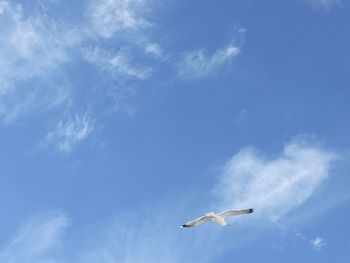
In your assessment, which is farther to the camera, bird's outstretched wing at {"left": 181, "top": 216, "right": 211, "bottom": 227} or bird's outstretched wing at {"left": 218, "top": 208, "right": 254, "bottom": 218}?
bird's outstretched wing at {"left": 181, "top": 216, "right": 211, "bottom": 227}

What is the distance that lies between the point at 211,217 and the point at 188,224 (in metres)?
3.31

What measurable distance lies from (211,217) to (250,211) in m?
6.62

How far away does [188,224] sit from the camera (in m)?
74.6

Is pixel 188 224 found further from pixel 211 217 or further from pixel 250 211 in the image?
pixel 250 211

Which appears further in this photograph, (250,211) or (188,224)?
(188,224)

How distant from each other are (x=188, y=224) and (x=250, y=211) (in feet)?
31.3

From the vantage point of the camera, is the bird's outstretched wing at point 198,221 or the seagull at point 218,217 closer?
the seagull at point 218,217

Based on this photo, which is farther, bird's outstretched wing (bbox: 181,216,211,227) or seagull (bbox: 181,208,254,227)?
bird's outstretched wing (bbox: 181,216,211,227)

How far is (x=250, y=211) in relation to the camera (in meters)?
69.8

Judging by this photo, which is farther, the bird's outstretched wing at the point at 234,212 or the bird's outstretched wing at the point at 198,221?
the bird's outstretched wing at the point at 198,221

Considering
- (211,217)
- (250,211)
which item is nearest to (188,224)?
(211,217)
